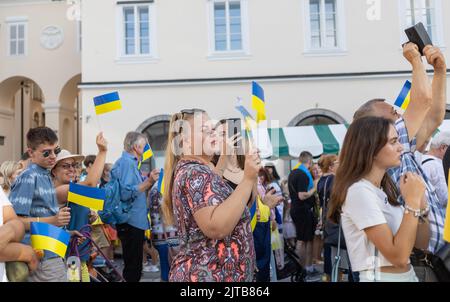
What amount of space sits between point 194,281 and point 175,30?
1472cm

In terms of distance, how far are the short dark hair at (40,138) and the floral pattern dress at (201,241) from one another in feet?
5.45

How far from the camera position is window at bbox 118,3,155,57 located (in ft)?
54.0

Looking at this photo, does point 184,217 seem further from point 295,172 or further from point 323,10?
point 323,10

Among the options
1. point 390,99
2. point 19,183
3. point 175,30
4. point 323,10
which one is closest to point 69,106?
point 175,30

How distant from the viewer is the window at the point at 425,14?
51.7ft

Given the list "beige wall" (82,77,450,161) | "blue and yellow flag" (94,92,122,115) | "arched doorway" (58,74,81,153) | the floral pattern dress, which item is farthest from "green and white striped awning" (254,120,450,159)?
"arched doorway" (58,74,81,153)

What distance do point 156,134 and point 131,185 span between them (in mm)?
10957

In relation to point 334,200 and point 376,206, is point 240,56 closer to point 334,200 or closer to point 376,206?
point 334,200

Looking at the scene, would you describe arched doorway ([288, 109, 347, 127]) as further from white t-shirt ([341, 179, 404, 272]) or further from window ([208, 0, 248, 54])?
white t-shirt ([341, 179, 404, 272])

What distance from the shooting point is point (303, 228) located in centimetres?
781

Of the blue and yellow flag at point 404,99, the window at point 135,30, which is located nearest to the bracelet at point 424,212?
the blue and yellow flag at point 404,99

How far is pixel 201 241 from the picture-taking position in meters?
2.50

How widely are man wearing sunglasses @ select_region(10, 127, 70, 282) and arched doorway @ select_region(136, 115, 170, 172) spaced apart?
12.4 m

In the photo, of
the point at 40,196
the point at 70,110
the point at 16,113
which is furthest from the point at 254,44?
the point at 16,113
